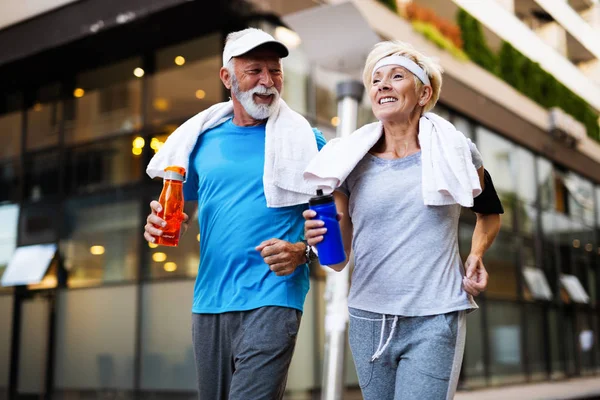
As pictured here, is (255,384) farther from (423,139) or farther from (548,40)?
(548,40)

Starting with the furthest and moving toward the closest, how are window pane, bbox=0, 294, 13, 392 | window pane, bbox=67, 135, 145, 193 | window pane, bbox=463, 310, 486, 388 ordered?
window pane, bbox=463, 310, 486, 388, window pane, bbox=0, 294, 13, 392, window pane, bbox=67, 135, 145, 193

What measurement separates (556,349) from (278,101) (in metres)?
18.9

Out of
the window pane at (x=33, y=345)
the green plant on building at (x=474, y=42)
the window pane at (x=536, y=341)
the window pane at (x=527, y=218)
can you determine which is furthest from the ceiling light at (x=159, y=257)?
the window pane at (x=536, y=341)

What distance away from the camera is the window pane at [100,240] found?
1059 cm

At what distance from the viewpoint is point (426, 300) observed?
105 inches

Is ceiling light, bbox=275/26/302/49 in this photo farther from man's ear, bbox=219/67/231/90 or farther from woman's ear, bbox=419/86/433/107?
woman's ear, bbox=419/86/433/107

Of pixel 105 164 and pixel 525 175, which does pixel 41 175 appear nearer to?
pixel 105 164

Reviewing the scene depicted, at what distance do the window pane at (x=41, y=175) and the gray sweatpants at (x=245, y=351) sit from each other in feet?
30.0

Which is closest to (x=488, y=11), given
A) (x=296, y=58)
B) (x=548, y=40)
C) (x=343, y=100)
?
(x=548, y=40)

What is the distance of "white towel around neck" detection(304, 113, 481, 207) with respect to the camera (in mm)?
2689

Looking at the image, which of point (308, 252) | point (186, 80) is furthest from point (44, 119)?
point (308, 252)

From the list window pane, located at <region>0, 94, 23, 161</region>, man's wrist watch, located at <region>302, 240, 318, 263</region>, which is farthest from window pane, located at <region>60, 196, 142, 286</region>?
man's wrist watch, located at <region>302, 240, 318, 263</region>

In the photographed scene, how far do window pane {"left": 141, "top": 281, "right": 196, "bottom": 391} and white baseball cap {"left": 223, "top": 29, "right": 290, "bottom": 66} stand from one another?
23.0 feet

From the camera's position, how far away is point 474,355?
49.8 feet
